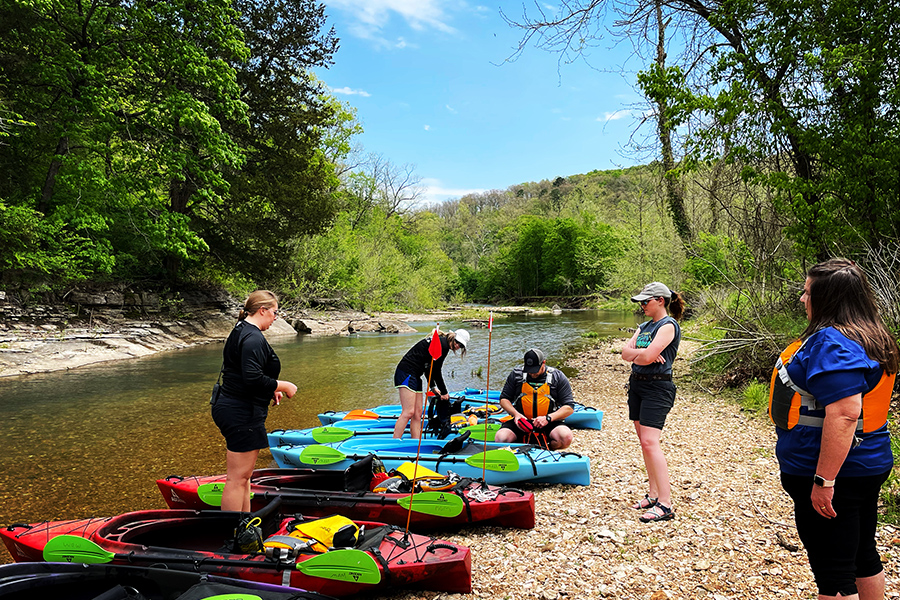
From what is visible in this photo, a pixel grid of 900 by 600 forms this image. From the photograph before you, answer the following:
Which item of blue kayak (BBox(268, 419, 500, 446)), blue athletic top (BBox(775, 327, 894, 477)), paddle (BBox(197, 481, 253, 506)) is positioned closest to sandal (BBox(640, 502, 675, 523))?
blue athletic top (BBox(775, 327, 894, 477))

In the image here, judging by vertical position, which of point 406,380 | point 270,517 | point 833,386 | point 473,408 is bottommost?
point 473,408

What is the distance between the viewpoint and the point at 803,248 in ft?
23.0

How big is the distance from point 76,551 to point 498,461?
3231mm

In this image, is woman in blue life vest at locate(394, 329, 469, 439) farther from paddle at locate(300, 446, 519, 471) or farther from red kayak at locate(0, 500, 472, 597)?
red kayak at locate(0, 500, 472, 597)

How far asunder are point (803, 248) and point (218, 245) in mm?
18219

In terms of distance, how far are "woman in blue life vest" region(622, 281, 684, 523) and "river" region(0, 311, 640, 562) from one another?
4.44 feet

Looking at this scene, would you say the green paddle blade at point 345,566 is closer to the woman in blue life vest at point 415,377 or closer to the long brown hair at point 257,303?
the long brown hair at point 257,303

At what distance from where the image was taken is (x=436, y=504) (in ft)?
12.7

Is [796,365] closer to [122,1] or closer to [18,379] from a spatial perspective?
[18,379]

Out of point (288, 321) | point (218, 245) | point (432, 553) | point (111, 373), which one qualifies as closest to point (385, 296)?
point (288, 321)

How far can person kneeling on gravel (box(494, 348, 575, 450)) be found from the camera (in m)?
5.52

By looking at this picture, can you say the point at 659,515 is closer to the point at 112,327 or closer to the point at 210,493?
the point at 210,493

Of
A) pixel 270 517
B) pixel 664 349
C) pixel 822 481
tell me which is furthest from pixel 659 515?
pixel 270 517

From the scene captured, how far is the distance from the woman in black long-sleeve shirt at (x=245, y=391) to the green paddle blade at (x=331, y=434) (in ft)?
8.38
